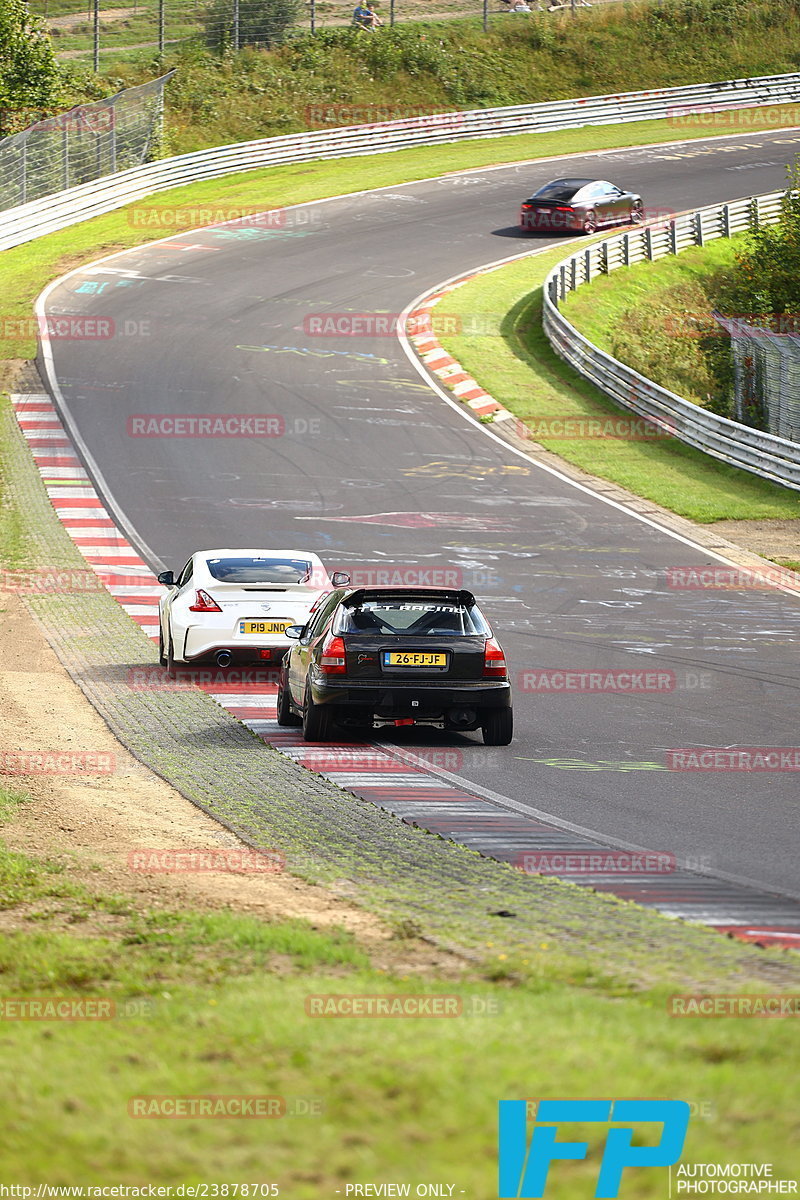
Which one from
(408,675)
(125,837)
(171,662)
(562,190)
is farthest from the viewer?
(562,190)

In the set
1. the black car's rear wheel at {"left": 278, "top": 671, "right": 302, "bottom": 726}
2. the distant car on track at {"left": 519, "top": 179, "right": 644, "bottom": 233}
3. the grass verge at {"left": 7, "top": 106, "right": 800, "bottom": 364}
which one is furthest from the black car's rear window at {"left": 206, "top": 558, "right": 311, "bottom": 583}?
the distant car on track at {"left": 519, "top": 179, "right": 644, "bottom": 233}

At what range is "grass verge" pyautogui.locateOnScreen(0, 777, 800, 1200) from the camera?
13.1 ft

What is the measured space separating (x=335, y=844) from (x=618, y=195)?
4243 cm

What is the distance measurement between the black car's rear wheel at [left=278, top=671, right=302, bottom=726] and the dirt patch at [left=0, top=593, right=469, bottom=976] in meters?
1.72

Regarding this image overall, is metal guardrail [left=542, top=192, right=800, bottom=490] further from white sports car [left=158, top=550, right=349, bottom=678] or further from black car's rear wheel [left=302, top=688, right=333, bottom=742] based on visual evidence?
black car's rear wheel [left=302, top=688, right=333, bottom=742]

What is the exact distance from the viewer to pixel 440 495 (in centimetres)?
2752

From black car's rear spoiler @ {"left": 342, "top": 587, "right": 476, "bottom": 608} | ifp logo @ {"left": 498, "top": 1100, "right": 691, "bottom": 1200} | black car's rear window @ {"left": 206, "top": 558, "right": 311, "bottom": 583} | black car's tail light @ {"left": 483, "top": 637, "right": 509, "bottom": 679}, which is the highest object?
ifp logo @ {"left": 498, "top": 1100, "right": 691, "bottom": 1200}

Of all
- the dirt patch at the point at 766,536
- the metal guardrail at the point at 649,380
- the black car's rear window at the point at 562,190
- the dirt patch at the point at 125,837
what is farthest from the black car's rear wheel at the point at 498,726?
the black car's rear window at the point at 562,190

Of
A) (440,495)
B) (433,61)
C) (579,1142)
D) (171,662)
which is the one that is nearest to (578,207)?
(433,61)

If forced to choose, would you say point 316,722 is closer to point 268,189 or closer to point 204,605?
point 204,605

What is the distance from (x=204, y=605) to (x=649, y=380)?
20.7 metres

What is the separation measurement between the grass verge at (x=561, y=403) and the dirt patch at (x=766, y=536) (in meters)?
0.42

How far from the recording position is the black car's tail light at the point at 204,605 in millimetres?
16562

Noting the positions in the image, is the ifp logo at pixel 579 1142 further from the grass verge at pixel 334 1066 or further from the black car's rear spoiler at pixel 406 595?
the black car's rear spoiler at pixel 406 595
